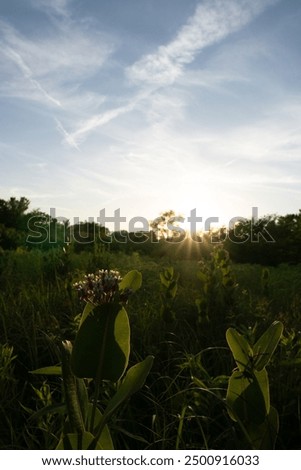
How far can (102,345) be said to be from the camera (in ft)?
4.42

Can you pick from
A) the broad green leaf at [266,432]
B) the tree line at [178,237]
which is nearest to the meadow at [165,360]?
the broad green leaf at [266,432]

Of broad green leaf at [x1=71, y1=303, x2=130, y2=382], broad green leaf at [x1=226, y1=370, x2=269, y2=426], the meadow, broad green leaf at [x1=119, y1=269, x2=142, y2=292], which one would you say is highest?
broad green leaf at [x1=119, y1=269, x2=142, y2=292]

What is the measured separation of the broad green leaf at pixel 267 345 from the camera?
1610 mm

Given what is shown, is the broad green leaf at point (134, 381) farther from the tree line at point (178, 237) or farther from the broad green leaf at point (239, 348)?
the tree line at point (178, 237)

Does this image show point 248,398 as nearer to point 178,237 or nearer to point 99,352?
point 99,352

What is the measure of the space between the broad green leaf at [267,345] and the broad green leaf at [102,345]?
0.52 meters

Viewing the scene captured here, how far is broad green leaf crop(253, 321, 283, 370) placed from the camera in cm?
161

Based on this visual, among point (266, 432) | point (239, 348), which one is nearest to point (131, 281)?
point (239, 348)

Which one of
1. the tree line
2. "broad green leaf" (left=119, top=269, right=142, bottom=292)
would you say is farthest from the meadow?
the tree line

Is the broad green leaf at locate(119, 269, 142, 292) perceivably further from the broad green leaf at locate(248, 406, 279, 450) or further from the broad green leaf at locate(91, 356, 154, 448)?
the broad green leaf at locate(248, 406, 279, 450)

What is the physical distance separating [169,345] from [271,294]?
2945mm

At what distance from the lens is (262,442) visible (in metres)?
1.75

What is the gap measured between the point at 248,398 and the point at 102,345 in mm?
647
